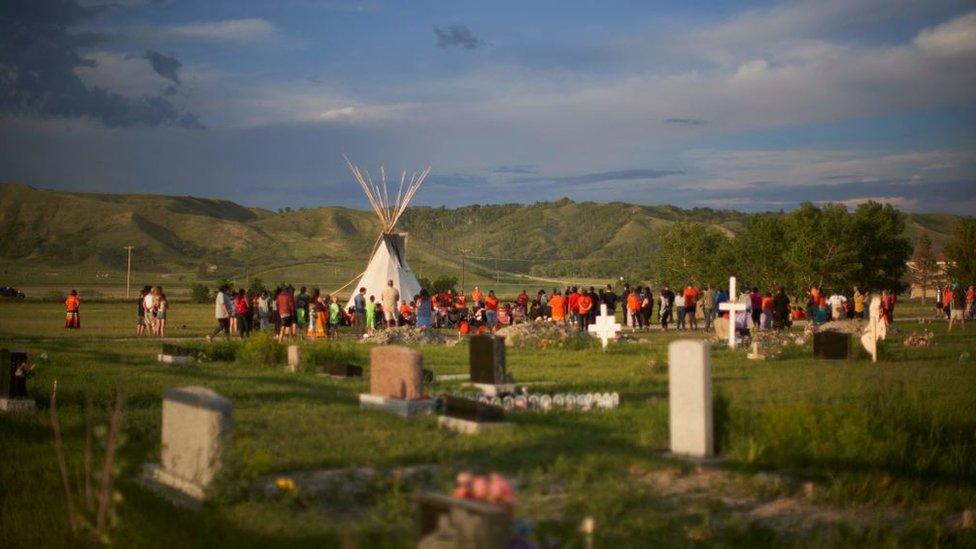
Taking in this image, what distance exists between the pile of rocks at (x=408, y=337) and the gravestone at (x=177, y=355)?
750 centimetres

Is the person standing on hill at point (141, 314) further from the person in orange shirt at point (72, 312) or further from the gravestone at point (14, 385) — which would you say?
the gravestone at point (14, 385)

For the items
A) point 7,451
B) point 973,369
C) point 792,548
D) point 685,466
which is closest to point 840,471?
point 685,466

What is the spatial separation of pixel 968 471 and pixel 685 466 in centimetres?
325

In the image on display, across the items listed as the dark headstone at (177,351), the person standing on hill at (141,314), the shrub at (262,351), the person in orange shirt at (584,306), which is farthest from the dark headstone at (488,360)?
the person standing on hill at (141,314)

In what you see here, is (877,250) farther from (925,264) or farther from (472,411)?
(472,411)

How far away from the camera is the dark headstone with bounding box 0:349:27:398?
14445 mm

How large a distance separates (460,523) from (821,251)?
65.6 meters

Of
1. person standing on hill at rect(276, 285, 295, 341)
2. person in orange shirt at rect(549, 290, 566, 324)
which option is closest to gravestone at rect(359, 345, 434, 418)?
person standing on hill at rect(276, 285, 295, 341)

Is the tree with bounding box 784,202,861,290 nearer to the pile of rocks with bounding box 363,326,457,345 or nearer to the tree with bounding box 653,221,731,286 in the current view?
the tree with bounding box 653,221,731,286

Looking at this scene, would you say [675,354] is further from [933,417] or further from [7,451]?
[7,451]

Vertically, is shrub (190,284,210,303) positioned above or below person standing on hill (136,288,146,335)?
above

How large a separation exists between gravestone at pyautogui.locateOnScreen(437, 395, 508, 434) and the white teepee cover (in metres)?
27.9

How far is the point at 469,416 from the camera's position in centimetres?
1184

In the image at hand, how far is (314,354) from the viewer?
807 inches
